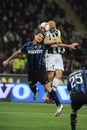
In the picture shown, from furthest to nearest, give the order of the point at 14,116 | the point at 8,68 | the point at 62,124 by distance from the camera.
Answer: the point at 8,68
the point at 14,116
the point at 62,124

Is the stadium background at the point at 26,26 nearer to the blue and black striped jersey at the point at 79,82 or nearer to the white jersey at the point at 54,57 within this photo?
the white jersey at the point at 54,57

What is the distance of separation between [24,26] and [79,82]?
15.9m

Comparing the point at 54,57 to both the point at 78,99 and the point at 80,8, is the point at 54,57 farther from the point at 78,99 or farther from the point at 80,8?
the point at 80,8

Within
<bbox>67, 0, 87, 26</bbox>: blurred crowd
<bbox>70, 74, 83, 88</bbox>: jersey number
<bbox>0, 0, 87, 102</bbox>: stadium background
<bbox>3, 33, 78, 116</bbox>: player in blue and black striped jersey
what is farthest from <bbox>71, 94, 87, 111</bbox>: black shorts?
<bbox>67, 0, 87, 26</bbox>: blurred crowd

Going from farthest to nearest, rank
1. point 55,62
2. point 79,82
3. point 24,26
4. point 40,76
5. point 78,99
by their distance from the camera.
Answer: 1. point 24,26
2. point 55,62
3. point 40,76
4. point 78,99
5. point 79,82

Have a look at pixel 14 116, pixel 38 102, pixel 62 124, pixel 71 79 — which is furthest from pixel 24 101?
pixel 71 79

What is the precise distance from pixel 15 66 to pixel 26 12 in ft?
14.1

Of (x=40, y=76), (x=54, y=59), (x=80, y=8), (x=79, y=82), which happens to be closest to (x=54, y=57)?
(x=54, y=59)

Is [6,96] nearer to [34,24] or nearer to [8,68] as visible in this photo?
[8,68]

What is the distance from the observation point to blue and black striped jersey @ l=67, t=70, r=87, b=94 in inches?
416

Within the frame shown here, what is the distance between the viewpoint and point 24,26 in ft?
86.2

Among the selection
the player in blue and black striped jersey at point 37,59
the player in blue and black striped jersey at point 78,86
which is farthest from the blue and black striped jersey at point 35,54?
the player in blue and black striped jersey at point 78,86

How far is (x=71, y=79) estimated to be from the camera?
10742 mm

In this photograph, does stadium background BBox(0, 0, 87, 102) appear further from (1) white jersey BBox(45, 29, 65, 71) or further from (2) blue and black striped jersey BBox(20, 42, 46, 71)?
(2) blue and black striped jersey BBox(20, 42, 46, 71)
